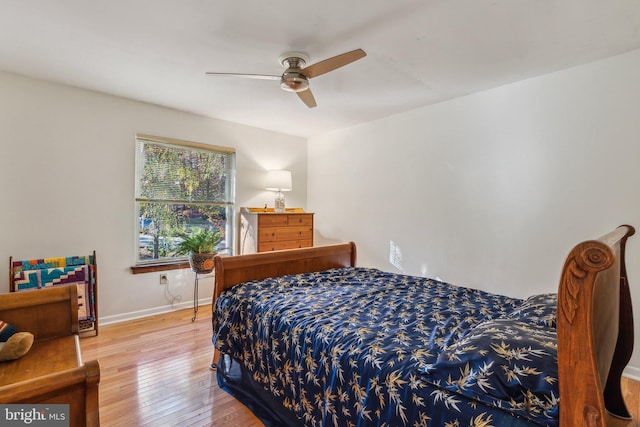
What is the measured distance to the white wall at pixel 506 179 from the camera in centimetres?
241

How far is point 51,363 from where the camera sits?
60.7 inches

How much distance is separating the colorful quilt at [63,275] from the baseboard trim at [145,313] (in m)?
0.26

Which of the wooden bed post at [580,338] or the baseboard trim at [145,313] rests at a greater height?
the wooden bed post at [580,338]

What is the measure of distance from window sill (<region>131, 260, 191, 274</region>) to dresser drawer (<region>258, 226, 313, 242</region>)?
3.25ft

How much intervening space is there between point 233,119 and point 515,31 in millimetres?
3202

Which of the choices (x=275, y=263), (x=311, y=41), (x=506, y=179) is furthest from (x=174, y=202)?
(x=506, y=179)

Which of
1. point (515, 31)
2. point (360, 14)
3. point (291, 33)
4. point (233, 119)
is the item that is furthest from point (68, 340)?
point (515, 31)

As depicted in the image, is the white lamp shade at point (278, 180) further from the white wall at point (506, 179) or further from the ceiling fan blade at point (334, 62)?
the ceiling fan blade at point (334, 62)

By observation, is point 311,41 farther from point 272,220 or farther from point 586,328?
point 272,220

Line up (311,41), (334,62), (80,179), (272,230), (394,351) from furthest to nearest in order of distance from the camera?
(272,230) → (80,179) → (311,41) → (334,62) → (394,351)

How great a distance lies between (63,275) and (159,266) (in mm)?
885

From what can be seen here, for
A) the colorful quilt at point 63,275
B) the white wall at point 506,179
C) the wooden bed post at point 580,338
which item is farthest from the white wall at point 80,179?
the wooden bed post at point 580,338

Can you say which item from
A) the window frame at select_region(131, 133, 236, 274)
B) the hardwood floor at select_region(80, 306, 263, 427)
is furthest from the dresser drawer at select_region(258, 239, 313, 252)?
the hardwood floor at select_region(80, 306, 263, 427)

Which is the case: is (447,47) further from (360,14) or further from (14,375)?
(14,375)
